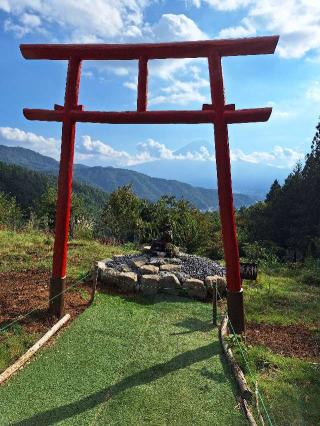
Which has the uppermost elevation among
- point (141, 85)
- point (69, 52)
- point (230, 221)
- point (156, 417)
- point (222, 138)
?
point (69, 52)

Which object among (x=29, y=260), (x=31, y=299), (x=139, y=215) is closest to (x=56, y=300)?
(x=31, y=299)

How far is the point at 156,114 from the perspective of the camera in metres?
7.80

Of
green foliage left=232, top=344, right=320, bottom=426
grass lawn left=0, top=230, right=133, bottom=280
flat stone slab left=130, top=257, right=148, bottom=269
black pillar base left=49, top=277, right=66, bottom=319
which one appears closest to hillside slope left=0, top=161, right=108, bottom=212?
grass lawn left=0, top=230, right=133, bottom=280

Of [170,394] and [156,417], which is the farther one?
[170,394]

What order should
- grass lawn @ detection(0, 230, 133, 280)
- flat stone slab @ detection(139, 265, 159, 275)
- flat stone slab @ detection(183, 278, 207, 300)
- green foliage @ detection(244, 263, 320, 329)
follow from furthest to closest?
1. grass lawn @ detection(0, 230, 133, 280)
2. flat stone slab @ detection(139, 265, 159, 275)
3. flat stone slab @ detection(183, 278, 207, 300)
4. green foliage @ detection(244, 263, 320, 329)

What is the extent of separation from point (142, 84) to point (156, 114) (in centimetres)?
70

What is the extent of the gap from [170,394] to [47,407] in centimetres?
162

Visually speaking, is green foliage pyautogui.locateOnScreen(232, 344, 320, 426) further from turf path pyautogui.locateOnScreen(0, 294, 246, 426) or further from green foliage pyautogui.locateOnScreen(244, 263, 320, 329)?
green foliage pyautogui.locateOnScreen(244, 263, 320, 329)

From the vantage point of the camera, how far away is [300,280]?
15195 millimetres

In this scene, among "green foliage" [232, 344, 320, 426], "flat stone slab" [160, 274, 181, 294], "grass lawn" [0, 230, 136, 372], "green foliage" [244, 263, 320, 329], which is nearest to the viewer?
"green foliage" [232, 344, 320, 426]

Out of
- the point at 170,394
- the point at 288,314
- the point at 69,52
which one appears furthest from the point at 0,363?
the point at 288,314

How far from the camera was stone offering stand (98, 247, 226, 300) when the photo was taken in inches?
408

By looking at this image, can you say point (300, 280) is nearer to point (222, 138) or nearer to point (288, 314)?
point (288, 314)

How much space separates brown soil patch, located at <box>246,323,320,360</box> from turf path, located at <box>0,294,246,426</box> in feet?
3.33
